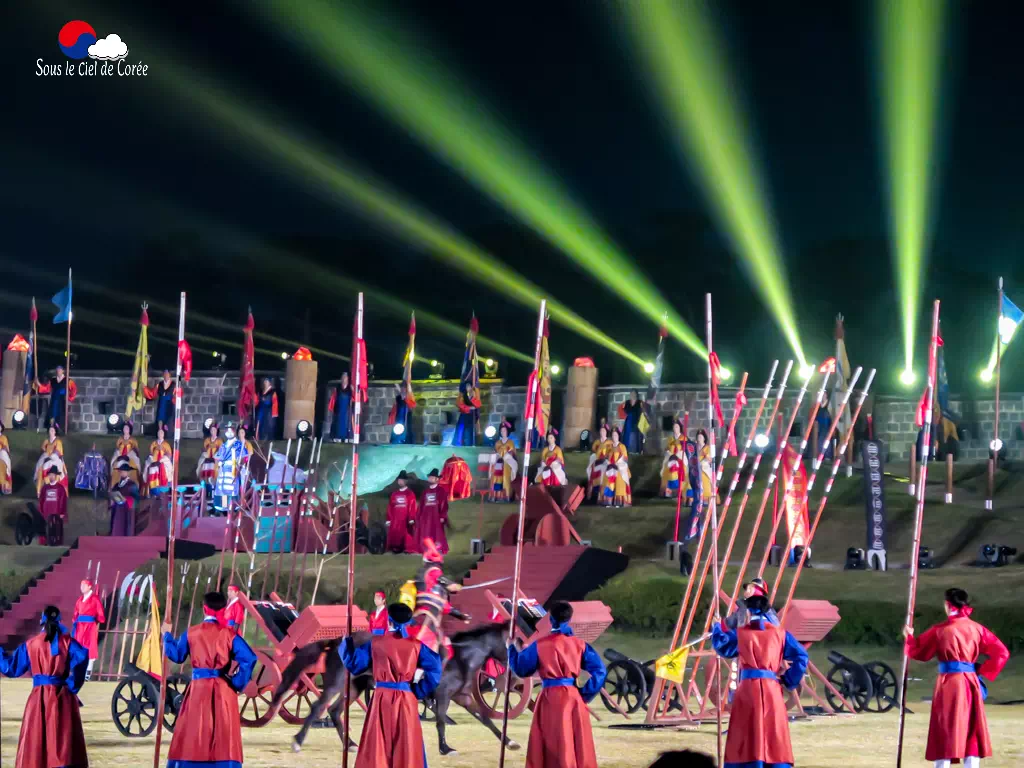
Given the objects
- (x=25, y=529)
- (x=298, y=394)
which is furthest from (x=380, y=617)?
(x=298, y=394)

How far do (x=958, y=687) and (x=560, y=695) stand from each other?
2.77 meters

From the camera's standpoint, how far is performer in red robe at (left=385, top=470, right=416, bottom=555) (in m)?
23.9

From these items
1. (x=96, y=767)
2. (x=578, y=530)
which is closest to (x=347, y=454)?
(x=578, y=530)

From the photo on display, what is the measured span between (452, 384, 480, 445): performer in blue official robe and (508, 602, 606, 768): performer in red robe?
20.0m

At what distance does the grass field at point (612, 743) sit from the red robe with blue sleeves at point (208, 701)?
6.23 ft

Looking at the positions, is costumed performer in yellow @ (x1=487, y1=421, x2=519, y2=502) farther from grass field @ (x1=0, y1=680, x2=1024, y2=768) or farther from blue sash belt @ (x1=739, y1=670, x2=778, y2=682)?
blue sash belt @ (x1=739, y1=670, x2=778, y2=682)

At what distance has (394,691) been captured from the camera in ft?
28.6

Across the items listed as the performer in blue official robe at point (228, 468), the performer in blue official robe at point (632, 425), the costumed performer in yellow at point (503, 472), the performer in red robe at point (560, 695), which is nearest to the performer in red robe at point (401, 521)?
the costumed performer in yellow at point (503, 472)

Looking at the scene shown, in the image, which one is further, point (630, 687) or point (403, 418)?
point (403, 418)

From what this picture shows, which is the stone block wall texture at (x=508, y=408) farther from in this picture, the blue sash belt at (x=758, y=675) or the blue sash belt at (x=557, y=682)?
the blue sash belt at (x=557, y=682)

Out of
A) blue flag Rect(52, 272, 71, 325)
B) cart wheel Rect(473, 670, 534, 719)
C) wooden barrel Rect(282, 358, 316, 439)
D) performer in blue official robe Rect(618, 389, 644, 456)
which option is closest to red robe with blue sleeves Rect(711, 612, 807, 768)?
cart wheel Rect(473, 670, 534, 719)

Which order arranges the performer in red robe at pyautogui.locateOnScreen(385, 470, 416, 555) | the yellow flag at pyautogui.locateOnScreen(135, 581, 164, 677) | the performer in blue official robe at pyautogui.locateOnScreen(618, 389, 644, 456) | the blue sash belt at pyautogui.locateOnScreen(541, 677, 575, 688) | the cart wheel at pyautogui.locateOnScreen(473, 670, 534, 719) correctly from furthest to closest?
1. the performer in blue official robe at pyautogui.locateOnScreen(618, 389, 644, 456)
2. the performer in red robe at pyautogui.locateOnScreen(385, 470, 416, 555)
3. the yellow flag at pyautogui.locateOnScreen(135, 581, 164, 677)
4. the cart wheel at pyautogui.locateOnScreen(473, 670, 534, 719)
5. the blue sash belt at pyautogui.locateOnScreen(541, 677, 575, 688)

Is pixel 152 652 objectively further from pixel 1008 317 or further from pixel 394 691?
pixel 1008 317

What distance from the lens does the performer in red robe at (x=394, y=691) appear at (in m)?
8.60
